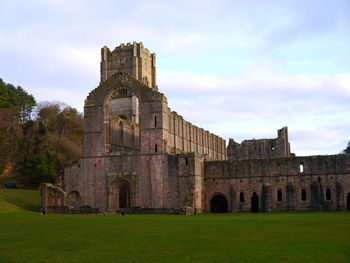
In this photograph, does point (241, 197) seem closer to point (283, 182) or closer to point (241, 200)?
point (241, 200)

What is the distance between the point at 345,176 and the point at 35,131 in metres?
44.1

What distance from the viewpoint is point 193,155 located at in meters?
55.4

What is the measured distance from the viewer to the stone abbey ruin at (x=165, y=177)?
54812mm

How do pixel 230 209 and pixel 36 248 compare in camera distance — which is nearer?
pixel 36 248

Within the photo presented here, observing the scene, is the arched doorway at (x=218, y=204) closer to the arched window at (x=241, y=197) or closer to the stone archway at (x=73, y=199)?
the arched window at (x=241, y=197)

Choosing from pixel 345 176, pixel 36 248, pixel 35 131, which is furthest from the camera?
pixel 35 131

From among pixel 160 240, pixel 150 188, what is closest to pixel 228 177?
pixel 150 188

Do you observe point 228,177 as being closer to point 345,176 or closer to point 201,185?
point 201,185

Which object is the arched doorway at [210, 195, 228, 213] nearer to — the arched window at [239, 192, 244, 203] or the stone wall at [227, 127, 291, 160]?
the arched window at [239, 192, 244, 203]

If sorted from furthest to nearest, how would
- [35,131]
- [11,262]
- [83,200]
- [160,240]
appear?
[35,131] → [83,200] → [160,240] → [11,262]

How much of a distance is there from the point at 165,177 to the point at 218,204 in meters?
7.74

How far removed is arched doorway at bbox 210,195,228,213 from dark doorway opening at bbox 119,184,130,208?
376 inches

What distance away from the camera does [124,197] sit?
6162 cm

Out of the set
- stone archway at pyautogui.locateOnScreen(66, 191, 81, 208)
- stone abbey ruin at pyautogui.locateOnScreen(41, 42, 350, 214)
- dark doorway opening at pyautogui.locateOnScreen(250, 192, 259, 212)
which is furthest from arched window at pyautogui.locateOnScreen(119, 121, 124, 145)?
dark doorway opening at pyautogui.locateOnScreen(250, 192, 259, 212)
